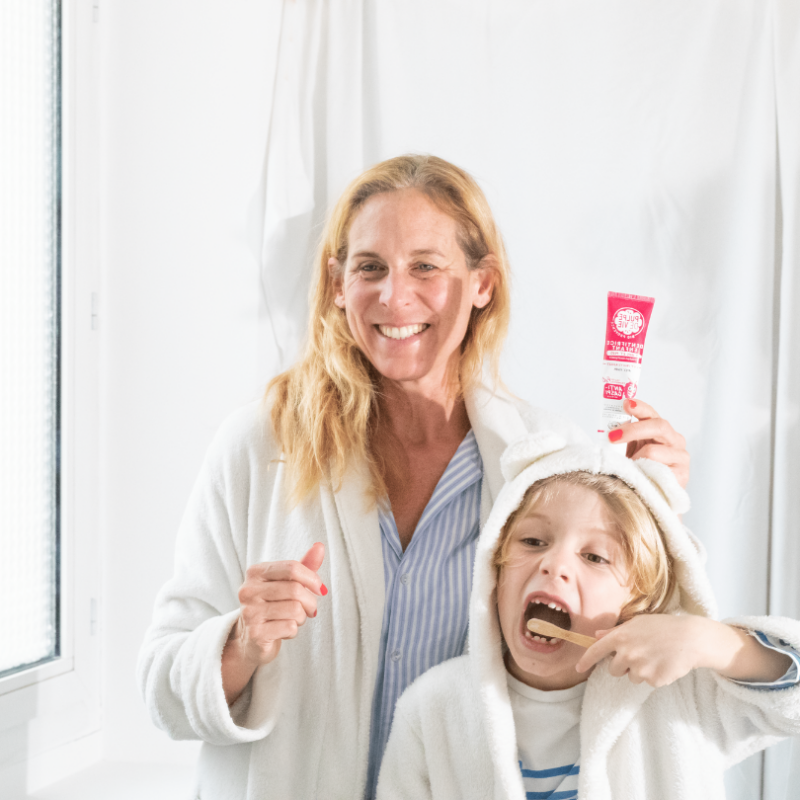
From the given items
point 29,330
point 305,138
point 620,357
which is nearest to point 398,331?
point 620,357

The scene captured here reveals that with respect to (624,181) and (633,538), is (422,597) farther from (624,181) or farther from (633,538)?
(624,181)

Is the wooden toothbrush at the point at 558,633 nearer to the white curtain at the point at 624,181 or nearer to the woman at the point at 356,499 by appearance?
the woman at the point at 356,499

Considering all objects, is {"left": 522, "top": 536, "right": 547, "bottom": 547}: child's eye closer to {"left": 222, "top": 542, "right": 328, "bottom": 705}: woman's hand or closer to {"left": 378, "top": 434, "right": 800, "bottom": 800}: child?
{"left": 378, "top": 434, "right": 800, "bottom": 800}: child

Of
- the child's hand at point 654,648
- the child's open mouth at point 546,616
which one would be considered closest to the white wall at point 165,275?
the child's open mouth at point 546,616

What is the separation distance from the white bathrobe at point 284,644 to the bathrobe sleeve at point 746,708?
356 mm

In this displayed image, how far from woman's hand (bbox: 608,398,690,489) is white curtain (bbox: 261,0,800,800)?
495 mm

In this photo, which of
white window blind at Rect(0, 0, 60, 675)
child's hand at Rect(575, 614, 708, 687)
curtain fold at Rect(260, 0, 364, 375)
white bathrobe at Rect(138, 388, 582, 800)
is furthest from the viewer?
curtain fold at Rect(260, 0, 364, 375)

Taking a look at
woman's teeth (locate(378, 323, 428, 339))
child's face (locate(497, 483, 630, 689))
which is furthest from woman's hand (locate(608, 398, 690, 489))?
woman's teeth (locate(378, 323, 428, 339))

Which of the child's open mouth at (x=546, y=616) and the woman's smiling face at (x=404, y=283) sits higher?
the woman's smiling face at (x=404, y=283)

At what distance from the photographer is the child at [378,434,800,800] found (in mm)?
825

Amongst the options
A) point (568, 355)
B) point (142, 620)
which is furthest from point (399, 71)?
point (142, 620)

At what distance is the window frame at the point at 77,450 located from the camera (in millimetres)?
1542

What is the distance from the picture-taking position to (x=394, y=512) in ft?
3.73

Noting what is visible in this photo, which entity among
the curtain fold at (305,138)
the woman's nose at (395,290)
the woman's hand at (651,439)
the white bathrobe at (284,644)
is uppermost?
the curtain fold at (305,138)
